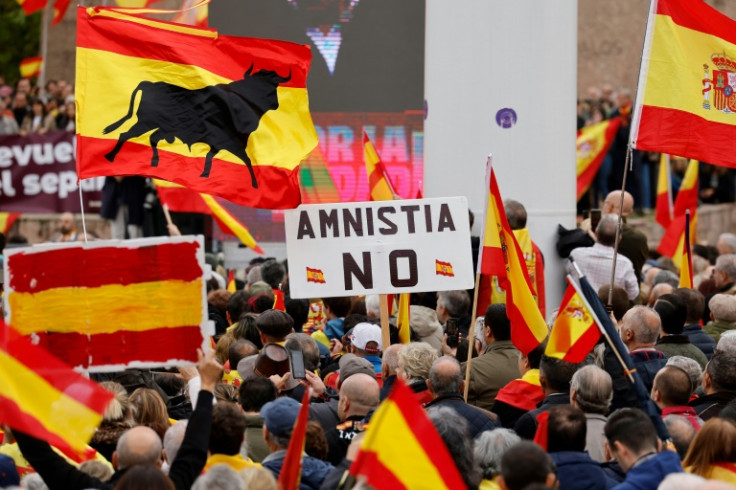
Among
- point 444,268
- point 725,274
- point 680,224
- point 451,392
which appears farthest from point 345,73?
point 451,392

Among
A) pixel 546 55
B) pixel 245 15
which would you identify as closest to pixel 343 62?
pixel 245 15

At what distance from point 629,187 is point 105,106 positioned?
44.5ft

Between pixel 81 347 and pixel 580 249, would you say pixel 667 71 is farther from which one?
pixel 81 347

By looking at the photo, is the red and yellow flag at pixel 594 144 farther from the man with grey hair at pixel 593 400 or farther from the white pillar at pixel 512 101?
the man with grey hair at pixel 593 400

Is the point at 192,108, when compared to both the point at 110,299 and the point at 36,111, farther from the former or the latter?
the point at 36,111

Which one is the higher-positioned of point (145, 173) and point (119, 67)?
point (119, 67)

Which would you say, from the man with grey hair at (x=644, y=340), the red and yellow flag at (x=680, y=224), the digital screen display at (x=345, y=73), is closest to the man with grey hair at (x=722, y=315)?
the man with grey hair at (x=644, y=340)

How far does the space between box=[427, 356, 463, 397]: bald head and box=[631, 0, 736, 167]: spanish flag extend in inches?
107

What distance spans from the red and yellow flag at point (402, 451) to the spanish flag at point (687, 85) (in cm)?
464

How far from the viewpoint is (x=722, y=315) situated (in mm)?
10078

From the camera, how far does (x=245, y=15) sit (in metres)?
19.9

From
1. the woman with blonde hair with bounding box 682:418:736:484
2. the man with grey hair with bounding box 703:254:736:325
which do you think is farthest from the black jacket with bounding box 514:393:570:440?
the man with grey hair with bounding box 703:254:736:325

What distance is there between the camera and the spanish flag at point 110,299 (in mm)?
6730

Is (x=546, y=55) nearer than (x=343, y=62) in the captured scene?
Yes
